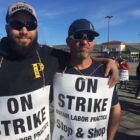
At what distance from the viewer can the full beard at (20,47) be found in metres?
2.89

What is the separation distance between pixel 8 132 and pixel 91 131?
0.81 metres

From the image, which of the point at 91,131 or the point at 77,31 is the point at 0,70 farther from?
A: the point at 91,131

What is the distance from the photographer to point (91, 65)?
3371 millimetres

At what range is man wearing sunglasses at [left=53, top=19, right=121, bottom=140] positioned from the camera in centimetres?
327

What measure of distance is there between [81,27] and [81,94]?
23.8 inches

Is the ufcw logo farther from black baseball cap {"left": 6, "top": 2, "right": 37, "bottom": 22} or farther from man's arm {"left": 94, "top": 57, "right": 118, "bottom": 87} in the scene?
man's arm {"left": 94, "top": 57, "right": 118, "bottom": 87}

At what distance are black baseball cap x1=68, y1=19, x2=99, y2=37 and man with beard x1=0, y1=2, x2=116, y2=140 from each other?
0.41 metres

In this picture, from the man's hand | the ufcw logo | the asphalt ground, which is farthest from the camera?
the asphalt ground

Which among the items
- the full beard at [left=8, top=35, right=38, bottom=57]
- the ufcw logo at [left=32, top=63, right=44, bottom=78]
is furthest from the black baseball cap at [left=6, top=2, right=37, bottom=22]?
the ufcw logo at [left=32, top=63, right=44, bottom=78]

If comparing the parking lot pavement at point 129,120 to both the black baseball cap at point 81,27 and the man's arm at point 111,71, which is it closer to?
the man's arm at point 111,71

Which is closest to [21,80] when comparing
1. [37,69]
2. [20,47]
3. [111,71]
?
[37,69]

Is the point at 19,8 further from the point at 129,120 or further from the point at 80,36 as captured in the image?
the point at 129,120

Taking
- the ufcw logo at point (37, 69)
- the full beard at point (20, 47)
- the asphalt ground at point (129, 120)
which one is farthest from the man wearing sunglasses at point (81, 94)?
the asphalt ground at point (129, 120)

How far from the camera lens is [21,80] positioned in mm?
2953
